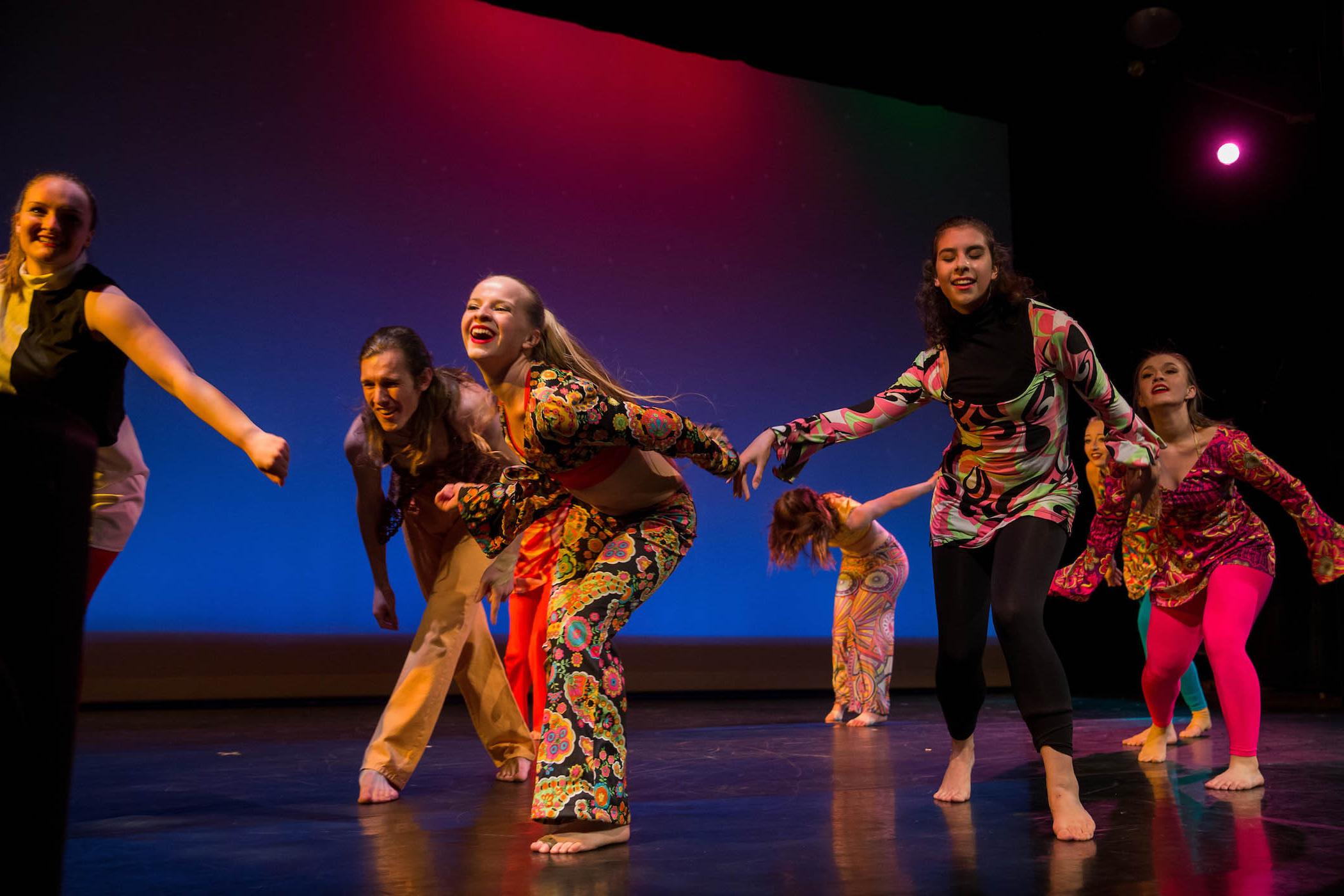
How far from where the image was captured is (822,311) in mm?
7324

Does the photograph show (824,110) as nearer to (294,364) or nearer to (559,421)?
(294,364)

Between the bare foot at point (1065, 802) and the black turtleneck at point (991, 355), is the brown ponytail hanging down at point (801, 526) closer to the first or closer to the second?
the black turtleneck at point (991, 355)

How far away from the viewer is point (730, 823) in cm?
263

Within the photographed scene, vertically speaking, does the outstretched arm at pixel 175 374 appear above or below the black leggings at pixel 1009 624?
above

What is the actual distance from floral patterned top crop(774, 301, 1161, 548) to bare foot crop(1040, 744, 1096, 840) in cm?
54

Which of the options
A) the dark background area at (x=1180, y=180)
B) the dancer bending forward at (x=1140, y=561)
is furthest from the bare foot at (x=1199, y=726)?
the dark background area at (x=1180, y=180)

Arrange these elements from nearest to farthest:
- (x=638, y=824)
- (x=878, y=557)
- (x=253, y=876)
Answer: (x=253, y=876)
(x=638, y=824)
(x=878, y=557)

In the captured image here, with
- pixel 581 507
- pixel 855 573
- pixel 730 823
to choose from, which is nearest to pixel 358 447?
pixel 581 507

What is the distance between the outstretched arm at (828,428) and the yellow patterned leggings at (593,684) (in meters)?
0.28

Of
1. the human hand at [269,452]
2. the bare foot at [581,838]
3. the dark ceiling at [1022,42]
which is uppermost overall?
the dark ceiling at [1022,42]

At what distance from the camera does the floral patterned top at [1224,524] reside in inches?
140

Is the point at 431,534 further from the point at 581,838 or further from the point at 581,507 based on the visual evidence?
the point at 581,838

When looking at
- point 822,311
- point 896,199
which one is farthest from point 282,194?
point 896,199

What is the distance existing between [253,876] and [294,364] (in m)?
4.26
